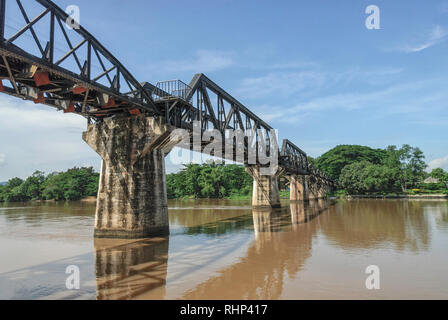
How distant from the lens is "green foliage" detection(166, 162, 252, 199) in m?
104

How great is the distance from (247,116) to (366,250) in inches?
984

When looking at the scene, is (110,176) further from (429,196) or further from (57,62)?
(429,196)

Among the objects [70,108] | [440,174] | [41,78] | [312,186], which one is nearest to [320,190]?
[312,186]

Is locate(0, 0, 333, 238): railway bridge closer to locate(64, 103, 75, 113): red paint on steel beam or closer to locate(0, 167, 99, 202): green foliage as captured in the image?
locate(64, 103, 75, 113): red paint on steel beam

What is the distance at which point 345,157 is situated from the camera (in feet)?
415

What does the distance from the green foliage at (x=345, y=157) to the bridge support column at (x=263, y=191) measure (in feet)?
281

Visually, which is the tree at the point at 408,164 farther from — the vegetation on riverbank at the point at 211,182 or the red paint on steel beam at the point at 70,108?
the red paint on steel beam at the point at 70,108

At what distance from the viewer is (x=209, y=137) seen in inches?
1049

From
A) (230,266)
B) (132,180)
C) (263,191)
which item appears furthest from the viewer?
(263,191)

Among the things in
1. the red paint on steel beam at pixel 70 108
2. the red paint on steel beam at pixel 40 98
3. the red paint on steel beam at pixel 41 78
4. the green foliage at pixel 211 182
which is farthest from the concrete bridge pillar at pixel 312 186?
the red paint on steel beam at pixel 41 78

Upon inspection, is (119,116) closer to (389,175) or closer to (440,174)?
(389,175)

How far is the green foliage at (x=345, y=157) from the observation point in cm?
12454

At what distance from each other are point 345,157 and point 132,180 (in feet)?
400
